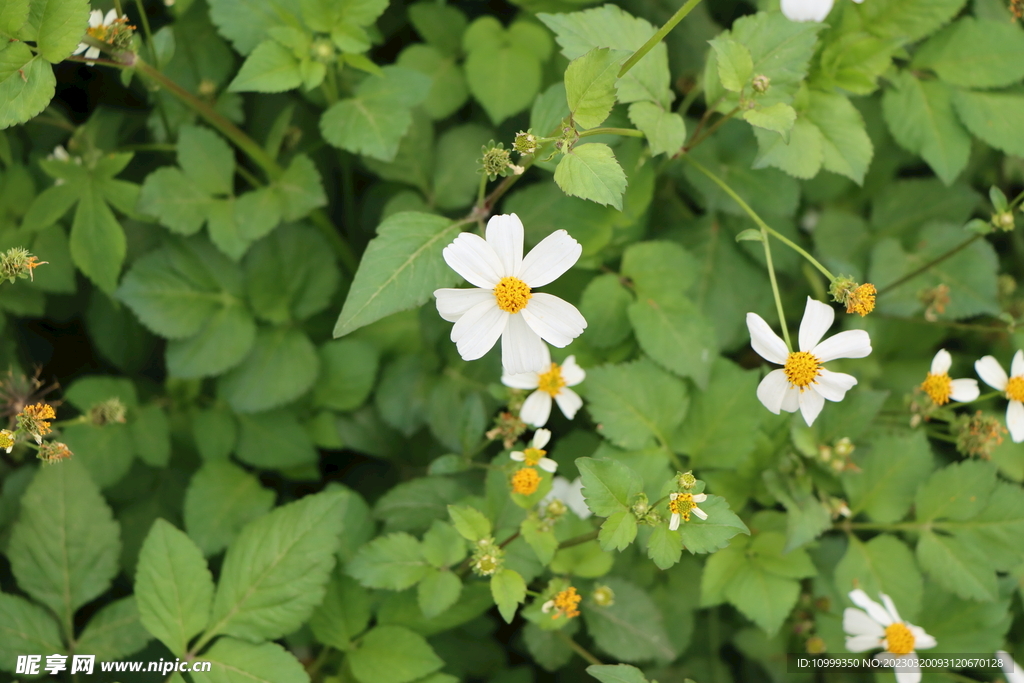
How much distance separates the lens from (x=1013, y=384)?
6.63 feet

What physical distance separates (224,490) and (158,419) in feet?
1.03

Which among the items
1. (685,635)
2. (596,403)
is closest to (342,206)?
(596,403)

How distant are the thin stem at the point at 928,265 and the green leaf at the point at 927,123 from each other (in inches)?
8.8

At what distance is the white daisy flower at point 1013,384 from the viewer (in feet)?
6.57

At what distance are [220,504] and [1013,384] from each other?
236 centimetres

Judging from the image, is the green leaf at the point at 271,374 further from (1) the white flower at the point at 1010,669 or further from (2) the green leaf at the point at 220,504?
(1) the white flower at the point at 1010,669

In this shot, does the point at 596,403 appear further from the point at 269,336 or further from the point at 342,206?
the point at 342,206

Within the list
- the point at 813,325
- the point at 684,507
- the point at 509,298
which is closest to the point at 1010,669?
A: the point at 813,325

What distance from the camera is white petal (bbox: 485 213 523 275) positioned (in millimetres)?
1498

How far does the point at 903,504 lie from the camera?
2.13 metres

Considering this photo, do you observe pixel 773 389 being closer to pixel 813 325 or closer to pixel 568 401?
pixel 813 325

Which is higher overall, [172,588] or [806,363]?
[806,363]

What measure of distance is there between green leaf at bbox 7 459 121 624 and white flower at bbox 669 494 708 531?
5.03 ft

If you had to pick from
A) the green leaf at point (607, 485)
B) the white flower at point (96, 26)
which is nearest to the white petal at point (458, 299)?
the green leaf at point (607, 485)
